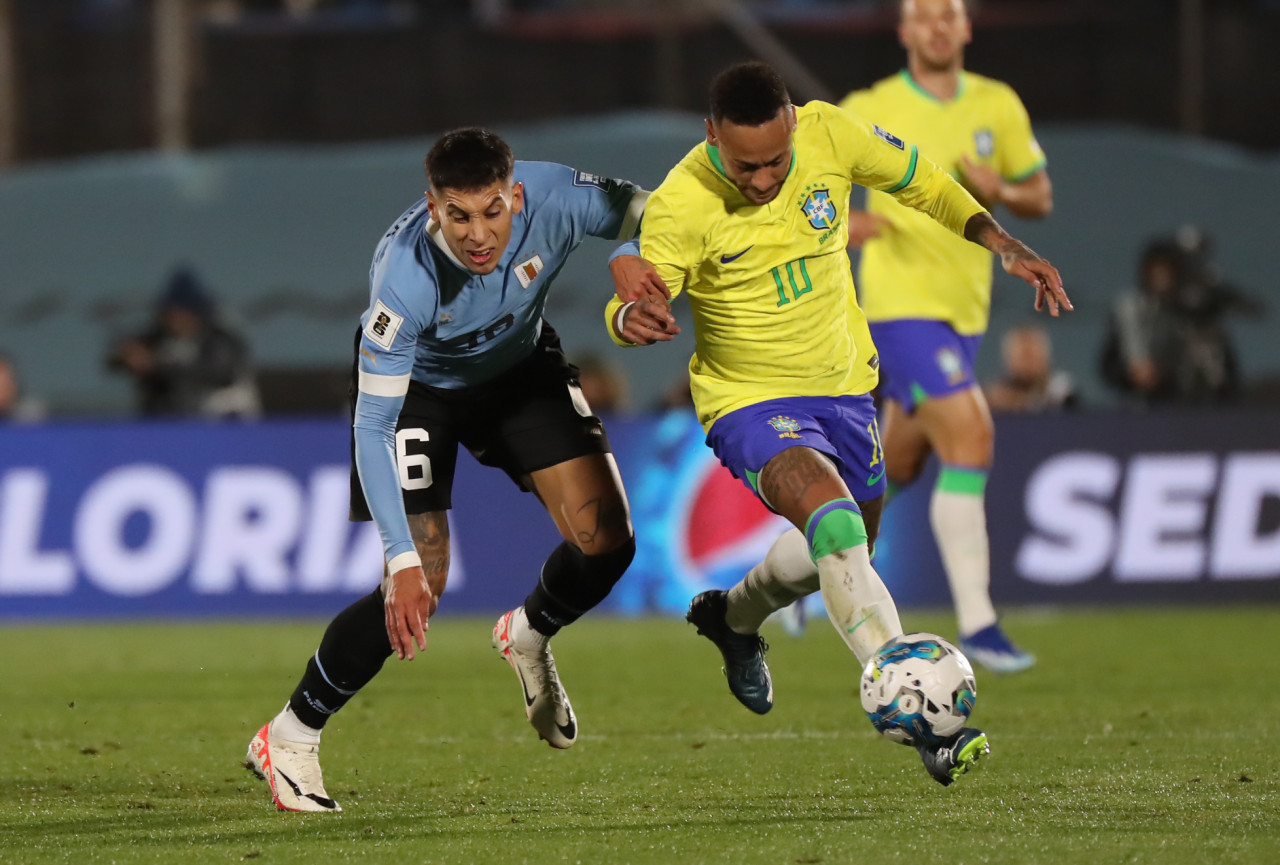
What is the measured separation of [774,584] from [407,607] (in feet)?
5.44

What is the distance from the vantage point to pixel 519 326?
6027 mm

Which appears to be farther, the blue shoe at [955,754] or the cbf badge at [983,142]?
the cbf badge at [983,142]

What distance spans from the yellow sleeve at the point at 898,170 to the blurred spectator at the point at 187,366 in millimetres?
8235

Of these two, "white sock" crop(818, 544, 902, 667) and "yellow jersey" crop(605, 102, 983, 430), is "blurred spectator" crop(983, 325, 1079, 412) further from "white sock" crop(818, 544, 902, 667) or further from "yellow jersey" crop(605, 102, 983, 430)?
"white sock" crop(818, 544, 902, 667)

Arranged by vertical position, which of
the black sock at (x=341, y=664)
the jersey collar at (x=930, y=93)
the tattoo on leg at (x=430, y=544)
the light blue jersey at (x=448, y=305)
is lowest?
the black sock at (x=341, y=664)

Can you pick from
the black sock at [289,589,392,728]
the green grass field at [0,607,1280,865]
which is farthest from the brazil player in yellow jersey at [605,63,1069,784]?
the black sock at [289,589,392,728]

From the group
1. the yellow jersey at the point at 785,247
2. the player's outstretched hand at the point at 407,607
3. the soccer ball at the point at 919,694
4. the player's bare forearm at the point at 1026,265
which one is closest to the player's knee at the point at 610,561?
the yellow jersey at the point at 785,247

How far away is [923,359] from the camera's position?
8.23 meters

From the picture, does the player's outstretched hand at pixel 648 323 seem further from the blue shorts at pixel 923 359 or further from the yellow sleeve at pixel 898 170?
the blue shorts at pixel 923 359

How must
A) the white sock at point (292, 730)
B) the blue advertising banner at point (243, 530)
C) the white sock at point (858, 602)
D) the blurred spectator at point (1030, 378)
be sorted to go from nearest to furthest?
the white sock at point (858, 602) → the white sock at point (292, 730) → the blue advertising banner at point (243, 530) → the blurred spectator at point (1030, 378)

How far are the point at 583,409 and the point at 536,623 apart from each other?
72 centimetres

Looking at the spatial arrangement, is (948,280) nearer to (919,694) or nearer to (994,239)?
(994,239)

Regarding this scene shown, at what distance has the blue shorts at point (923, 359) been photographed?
8203 mm

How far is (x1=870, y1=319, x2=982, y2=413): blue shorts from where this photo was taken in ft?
26.9
